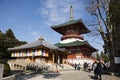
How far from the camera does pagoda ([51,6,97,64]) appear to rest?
44156 mm

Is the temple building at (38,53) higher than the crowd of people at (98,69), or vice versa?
the temple building at (38,53)

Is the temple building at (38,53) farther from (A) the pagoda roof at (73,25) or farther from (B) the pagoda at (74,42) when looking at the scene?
(A) the pagoda roof at (73,25)

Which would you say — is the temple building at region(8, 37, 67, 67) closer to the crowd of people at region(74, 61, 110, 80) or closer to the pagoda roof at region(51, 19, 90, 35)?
the crowd of people at region(74, 61, 110, 80)

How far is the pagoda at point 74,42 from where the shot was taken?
4416 cm

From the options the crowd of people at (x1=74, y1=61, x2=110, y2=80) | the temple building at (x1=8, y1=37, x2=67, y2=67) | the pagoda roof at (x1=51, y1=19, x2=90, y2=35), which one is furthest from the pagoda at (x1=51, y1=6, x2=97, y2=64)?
the crowd of people at (x1=74, y1=61, x2=110, y2=80)

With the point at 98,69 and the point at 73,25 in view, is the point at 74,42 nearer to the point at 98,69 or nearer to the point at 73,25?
the point at 73,25

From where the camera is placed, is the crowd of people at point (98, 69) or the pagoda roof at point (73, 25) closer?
the crowd of people at point (98, 69)

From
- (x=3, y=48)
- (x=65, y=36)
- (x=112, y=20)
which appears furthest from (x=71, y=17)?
(x=112, y=20)

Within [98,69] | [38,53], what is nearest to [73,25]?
[38,53]

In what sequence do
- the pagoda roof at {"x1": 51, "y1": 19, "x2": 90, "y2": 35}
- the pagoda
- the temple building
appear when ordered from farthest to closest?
1. the pagoda roof at {"x1": 51, "y1": 19, "x2": 90, "y2": 35}
2. the pagoda
3. the temple building

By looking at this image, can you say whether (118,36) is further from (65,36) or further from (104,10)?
(65,36)

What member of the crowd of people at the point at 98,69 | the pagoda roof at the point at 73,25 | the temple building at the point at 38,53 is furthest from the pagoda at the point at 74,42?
the crowd of people at the point at 98,69

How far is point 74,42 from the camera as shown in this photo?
151ft

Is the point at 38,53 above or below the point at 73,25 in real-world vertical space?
below
